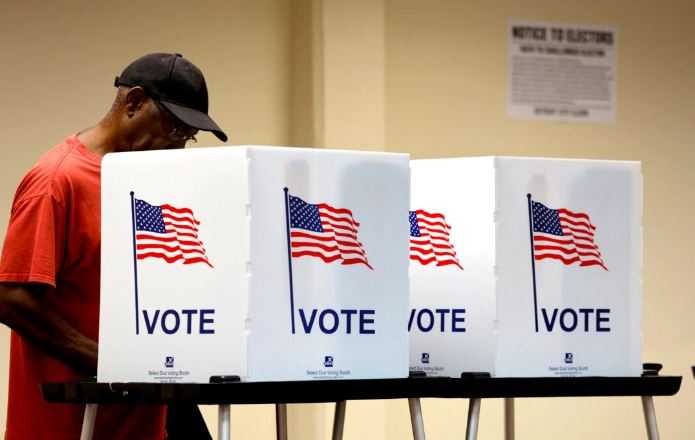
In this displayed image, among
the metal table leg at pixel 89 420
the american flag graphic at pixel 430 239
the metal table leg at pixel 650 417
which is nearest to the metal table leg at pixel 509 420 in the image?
the metal table leg at pixel 650 417

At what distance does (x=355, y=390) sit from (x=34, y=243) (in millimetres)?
726

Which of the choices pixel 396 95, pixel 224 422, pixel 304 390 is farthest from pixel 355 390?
pixel 396 95

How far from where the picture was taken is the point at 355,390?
1939 millimetres

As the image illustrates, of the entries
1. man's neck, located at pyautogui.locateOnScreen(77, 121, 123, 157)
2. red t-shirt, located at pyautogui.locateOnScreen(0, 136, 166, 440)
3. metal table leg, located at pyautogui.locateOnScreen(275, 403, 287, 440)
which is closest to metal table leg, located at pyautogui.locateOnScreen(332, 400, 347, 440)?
metal table leg, located at pyautogui.locateOnScreen(275, 403, 287, 440)

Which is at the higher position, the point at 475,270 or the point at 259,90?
the point at 259,90

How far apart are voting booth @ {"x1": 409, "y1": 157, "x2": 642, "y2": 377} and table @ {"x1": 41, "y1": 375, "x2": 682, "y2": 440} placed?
3 centimetres

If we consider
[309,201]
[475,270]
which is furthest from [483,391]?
[309,201]

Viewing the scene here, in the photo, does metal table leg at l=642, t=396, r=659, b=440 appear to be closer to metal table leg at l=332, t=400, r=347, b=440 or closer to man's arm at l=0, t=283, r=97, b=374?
metal table leg at l=332, t=400, r=347, b=440

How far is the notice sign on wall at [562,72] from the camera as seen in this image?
15.1 ft

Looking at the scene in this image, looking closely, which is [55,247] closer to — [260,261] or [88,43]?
[260,261]

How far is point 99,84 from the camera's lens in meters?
4.05

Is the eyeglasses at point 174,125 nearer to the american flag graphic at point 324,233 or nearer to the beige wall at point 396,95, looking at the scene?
the american flag graphic at point 324,233

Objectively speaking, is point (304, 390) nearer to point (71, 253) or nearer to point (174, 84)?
point (71, 253)

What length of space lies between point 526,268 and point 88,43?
246 centimetres
